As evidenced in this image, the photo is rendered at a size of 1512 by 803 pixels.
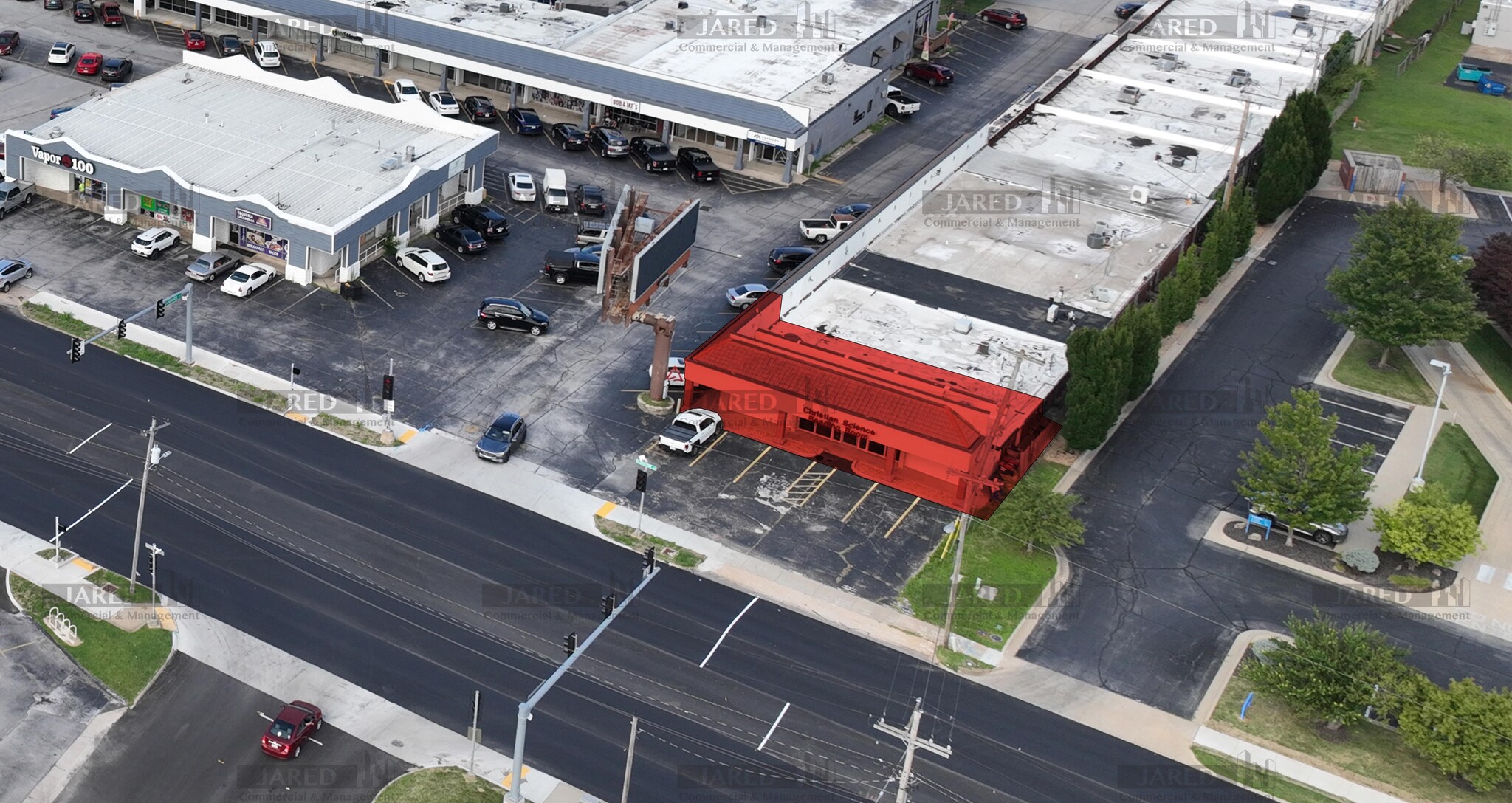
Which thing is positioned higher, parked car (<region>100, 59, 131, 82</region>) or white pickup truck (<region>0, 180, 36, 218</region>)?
parked car (<region>100, 59, 131, 82</region>)

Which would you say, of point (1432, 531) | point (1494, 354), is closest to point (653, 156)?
point (1494, 354)

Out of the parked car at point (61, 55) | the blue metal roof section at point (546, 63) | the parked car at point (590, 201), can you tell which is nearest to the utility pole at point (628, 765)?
the parked car at point (590, 201)

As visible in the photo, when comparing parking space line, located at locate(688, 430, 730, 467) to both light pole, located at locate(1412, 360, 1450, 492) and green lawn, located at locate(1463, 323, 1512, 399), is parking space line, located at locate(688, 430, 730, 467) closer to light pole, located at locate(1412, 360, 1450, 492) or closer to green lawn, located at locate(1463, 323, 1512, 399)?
light pole, located at locate(1412, 360, 1450, 492)

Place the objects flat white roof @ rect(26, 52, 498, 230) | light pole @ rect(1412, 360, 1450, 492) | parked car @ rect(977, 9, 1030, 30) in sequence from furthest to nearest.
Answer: parked car @ rect(977, 9, 1030, 30), flat white roof @ rect(26, 52, 498, 230), light pole @ rect(1412, 360, 1450, 492)

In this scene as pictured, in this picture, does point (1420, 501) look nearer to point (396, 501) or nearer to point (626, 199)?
point (626, 199)

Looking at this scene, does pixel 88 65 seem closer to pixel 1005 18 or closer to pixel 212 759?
pixel 212 759

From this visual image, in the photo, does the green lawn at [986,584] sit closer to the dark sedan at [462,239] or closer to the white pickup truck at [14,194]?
the dark sedan at [462,239]

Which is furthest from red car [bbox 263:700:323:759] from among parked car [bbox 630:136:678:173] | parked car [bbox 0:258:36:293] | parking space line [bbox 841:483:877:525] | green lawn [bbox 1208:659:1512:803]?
parked car [bbox 630:136:678:173]
